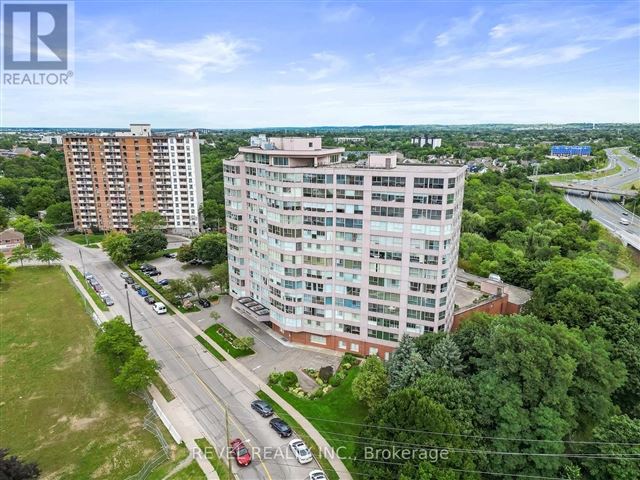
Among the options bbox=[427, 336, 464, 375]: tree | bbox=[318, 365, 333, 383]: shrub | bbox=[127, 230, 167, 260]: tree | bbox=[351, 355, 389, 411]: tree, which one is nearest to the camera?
bbox=[427, 336, 464, 375]: tree

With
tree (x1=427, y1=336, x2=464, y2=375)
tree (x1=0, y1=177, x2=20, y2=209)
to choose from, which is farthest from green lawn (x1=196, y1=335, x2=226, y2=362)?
tree (x1=0, y1=177, x2=20, y2=209)

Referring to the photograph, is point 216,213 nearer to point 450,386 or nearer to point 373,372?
point 373,372

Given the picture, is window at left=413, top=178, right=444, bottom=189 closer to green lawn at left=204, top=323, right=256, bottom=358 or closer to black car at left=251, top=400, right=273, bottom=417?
black car at left=251, top=400, right=273, bottom=417

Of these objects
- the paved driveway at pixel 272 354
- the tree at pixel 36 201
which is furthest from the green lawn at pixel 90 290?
the tree at pixel 36 201

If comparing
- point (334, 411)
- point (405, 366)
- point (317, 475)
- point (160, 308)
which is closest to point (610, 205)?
point (405, 366)

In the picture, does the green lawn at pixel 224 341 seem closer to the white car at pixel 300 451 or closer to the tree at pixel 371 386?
the tree at pixel 371 386

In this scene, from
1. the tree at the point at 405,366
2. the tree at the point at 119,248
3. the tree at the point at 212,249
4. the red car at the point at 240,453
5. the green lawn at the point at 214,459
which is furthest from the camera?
the tree at the point at 119,248
